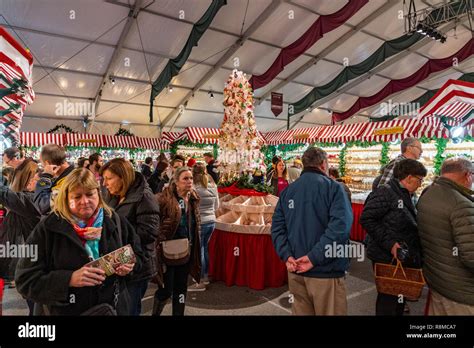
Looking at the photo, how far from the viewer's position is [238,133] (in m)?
5.88

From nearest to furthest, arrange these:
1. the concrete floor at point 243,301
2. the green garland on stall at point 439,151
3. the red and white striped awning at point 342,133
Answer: the concrete floor at point 243,301
the green garland on stall at point 439,151
the red and white striped awning at point 342,133

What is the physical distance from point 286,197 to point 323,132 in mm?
9010

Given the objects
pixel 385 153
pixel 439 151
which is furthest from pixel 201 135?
pixel 439 151

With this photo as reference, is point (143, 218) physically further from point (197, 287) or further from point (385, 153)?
point (385, 153)

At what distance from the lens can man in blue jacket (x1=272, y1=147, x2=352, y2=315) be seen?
207 cm

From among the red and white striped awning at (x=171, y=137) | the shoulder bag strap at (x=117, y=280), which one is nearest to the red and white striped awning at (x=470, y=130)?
the shoulder bag strap at (x=117, y=280)

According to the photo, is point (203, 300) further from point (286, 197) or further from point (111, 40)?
point (111, 40)

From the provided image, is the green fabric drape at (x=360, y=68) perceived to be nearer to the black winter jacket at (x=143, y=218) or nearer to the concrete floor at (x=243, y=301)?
the concrete floor at (x=243, y=301)

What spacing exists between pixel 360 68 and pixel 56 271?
13.3 meters

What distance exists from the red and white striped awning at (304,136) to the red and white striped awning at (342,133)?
338mm

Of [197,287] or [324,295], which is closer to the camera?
[324,295]

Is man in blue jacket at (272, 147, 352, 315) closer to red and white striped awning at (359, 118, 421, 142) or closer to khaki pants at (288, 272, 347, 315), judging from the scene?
khaki pants at (288, 272, 347, 315)

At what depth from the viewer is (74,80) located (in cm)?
1134

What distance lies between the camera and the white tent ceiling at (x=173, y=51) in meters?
8.72
